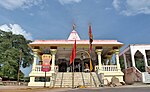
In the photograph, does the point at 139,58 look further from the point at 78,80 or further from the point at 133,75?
the point at 78,80

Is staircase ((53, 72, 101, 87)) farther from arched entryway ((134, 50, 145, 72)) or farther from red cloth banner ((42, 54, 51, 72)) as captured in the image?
arched entryway ((134, 50, 145, 72))

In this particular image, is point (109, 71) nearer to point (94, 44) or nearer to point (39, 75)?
point (94, 44)

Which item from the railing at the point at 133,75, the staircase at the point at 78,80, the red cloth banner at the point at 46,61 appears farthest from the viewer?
the railing at the point at 133,75

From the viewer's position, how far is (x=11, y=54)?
28.1m

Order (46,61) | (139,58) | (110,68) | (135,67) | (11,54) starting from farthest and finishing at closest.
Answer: (11,54) → (139,58) → (110,68) → (135,67) → (46,61)

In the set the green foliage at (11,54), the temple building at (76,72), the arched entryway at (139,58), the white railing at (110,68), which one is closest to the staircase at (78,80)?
the temple building at (76,72)

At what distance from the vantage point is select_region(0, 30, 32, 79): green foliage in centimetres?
2655

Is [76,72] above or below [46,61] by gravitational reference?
below

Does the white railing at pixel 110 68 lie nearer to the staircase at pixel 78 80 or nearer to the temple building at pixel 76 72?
the temple building at pixel 76 72

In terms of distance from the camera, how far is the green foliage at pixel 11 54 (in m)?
26.5

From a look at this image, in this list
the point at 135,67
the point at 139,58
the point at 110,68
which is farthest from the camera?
the point at 139,58

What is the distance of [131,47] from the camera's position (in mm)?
18328

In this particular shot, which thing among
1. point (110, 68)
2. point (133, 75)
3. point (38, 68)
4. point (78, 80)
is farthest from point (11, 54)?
point (133, 75)

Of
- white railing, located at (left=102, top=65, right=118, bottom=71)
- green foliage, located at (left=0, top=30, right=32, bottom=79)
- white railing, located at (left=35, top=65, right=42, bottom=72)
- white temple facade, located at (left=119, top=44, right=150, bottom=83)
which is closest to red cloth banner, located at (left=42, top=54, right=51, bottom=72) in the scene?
white railing, located at (left=35, top=65, right=42, bottom=72)
